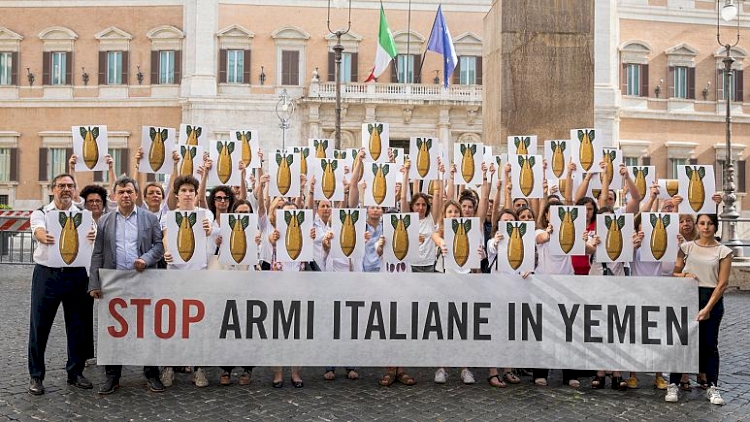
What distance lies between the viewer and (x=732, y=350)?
285 inches

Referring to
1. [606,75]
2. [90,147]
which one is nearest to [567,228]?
[90,147]

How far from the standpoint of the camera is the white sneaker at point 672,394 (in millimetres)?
5213

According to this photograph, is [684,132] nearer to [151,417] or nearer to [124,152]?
[124,152]

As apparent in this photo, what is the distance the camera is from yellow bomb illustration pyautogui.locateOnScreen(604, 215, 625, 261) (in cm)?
554

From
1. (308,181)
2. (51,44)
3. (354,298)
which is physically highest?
(51,44)

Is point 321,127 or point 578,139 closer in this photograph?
point 578,139

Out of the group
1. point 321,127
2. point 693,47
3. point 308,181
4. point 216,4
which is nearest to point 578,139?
point 308,181

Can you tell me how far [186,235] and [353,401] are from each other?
175 centimetres

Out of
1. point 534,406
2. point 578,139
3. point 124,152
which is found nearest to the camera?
point 534,406

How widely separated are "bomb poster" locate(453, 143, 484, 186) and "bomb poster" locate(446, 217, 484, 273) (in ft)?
4.29

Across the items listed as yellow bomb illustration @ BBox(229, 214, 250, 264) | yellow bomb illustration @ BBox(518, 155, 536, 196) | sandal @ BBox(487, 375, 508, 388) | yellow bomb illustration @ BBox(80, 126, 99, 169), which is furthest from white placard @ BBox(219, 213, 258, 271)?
yellow bomb illustration @ BBox(518, 155, 536, 196)

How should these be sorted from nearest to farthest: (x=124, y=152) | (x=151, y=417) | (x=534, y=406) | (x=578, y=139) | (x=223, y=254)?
(x=151, y=417)
(x=534, y=406)
(x=223, y=254)
(x=578, y=139)
(x=124, y=152)

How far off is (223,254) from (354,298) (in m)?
1.06

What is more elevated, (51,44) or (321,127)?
(51,44)
